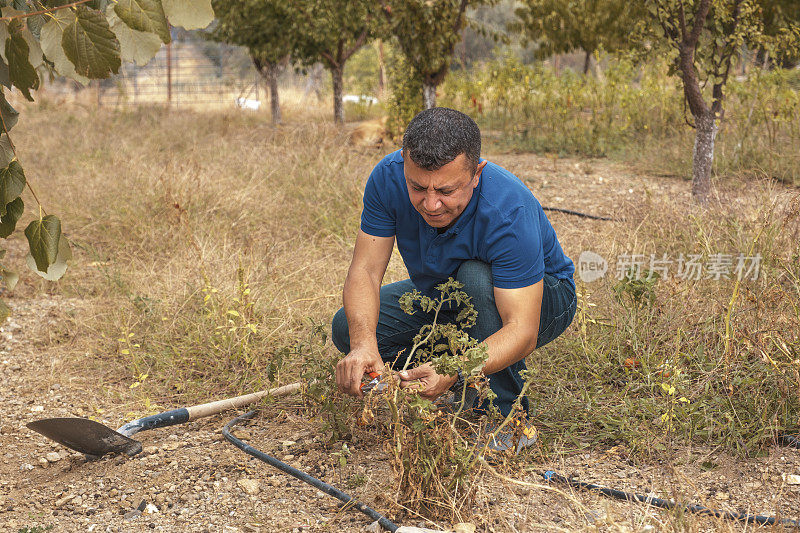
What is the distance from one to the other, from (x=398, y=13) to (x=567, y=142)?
2.18 metres

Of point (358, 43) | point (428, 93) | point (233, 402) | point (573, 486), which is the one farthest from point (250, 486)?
point (358, 43)

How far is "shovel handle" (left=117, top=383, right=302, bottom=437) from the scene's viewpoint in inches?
101

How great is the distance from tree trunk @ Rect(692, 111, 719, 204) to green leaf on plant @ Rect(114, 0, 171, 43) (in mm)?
4454

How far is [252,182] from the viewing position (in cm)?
567

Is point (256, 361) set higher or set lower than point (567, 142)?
lower

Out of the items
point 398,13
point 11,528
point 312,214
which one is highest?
point 398,13

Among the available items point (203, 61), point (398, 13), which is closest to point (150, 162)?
point (398, 13)

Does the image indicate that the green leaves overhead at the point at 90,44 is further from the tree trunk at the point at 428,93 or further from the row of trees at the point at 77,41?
the tree trunk at the point at 428,93

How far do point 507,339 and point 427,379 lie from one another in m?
0.28

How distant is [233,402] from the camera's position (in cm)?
274

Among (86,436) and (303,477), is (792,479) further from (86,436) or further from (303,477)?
(86,436)

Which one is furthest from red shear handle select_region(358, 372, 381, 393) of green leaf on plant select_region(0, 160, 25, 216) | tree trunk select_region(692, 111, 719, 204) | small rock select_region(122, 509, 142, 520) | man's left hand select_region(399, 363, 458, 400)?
tree trunk select_region(692, 111, 719, 204)

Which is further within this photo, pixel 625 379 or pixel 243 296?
pixel 243 296

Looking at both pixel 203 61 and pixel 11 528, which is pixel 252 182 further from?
pixel 203 61
